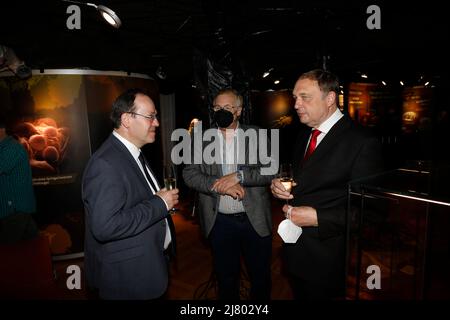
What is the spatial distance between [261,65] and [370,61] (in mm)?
2484

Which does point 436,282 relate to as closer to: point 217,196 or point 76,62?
point 217,196

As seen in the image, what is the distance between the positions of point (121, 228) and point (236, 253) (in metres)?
→ 1.29

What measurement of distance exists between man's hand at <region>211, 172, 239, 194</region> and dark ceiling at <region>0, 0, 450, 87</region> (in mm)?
1637

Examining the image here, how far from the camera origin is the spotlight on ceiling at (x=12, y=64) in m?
3.77

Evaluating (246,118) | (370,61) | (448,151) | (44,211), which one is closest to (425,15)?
(370,61)

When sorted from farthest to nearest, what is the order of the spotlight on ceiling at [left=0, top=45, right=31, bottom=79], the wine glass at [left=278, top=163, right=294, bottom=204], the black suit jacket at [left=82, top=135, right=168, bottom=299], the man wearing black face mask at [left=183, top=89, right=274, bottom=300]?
the spotlight on ceiling at [left=0, top=45, right=31, bottom=79], the man wearing black face mask at [left=183, top=89, right=274, bottom=300], the wine glass at [left=278, top=163, right=294, bottom=204], the black suit jacket at [left=82, top=135, right=168, bottom=299]

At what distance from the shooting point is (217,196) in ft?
→ 7.97

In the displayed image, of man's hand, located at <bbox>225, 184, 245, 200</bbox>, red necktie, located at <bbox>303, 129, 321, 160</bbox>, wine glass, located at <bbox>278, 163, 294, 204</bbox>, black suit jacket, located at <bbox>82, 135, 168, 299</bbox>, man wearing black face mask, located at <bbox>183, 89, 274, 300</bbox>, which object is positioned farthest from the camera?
man wearing black face mask, located at <bbox>183, 89, 274, 300</bbox>

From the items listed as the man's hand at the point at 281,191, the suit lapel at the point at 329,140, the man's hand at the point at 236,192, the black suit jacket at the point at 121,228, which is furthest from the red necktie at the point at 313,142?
the black suit jacket at the point at 121,228

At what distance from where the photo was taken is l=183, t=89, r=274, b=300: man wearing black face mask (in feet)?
7.92

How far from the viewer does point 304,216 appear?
174 centimetres

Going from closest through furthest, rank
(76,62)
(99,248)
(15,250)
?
(99,248)
(15,250)
(76,62)

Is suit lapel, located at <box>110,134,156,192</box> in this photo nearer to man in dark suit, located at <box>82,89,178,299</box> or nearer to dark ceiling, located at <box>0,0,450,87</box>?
man in dark suit, located at <box>82,89,178,299</box>

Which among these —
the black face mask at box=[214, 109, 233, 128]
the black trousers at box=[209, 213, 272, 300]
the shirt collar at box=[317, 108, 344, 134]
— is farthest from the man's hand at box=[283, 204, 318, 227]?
the black face mask at box=[214, 109, 233, 128]
